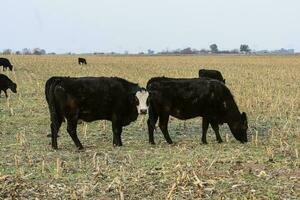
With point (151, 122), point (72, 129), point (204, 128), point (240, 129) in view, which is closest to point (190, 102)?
point (204, 128)

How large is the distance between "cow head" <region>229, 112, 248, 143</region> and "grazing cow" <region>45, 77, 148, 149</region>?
8.48 ft

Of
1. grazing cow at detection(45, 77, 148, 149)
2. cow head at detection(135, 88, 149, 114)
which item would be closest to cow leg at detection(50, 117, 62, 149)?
grazing cow at detection(45, 77, 148, 149)

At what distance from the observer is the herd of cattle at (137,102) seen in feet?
42.6

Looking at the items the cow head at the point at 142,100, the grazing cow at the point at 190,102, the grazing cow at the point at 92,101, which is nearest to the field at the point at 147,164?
the grazing cow at the point at 190,102

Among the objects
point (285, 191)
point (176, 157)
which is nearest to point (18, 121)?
point (176, 157)

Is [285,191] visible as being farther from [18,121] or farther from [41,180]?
[18,121]

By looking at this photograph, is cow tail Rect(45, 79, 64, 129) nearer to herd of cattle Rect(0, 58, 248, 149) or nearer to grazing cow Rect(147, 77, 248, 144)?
herd of cattle Rect(0, 58, 248, 149)

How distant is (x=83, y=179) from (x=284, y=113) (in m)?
11.2

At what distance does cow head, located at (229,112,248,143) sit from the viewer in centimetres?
1396

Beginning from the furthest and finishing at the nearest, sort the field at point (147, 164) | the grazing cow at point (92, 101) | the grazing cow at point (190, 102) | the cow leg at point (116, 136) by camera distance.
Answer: the grazing cow at point (190, 102) → the cow leg at point (116, 136) → the grazing cow at point (92, 101) → the field at point (147, 164)

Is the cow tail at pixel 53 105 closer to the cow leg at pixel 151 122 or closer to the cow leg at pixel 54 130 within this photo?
the cow leg at pixel 54 130

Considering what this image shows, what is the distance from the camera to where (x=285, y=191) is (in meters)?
8.63

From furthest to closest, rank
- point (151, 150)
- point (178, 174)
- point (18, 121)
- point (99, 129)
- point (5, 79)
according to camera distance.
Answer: point (5, 79), point (18, 121), point (99, 129), point (151, 150), point (178, 174)

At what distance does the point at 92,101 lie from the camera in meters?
13.2
